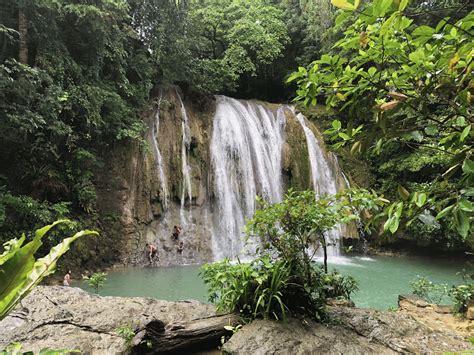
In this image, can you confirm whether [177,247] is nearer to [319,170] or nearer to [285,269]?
[319,170]

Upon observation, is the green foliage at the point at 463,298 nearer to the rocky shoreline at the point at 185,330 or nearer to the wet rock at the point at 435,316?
the wet rock at the point at 435,316

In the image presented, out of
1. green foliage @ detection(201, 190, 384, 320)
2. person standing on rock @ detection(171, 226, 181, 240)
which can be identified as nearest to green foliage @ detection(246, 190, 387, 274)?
green foliage @ detection(201, 190, 384, 320)

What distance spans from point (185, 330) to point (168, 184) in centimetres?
913

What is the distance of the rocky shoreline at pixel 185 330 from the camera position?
109 inches

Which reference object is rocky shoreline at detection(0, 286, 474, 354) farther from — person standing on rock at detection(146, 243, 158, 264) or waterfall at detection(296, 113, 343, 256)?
waterfall at detection(296, 113, 343, 256)

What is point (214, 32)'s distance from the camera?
17.6 metres

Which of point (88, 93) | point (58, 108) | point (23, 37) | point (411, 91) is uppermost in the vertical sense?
point (23, 37)

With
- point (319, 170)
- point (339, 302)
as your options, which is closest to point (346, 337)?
point (339, 302)

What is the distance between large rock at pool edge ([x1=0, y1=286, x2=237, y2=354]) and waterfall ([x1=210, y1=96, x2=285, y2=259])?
760 cm

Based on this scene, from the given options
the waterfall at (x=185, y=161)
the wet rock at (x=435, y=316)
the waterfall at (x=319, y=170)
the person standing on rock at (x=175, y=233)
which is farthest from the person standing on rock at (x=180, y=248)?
the wet rock at (x=435, y=316)

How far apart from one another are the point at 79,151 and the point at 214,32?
1123cm

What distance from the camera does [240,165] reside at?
12859 millimetres

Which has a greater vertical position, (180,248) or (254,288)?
(180,248)

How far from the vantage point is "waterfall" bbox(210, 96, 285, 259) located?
462 inches
